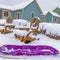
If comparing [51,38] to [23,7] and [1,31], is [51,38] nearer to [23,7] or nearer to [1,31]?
[1,31]

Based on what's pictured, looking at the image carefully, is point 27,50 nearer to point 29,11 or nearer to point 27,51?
point 27,51

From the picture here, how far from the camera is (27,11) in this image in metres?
36.6

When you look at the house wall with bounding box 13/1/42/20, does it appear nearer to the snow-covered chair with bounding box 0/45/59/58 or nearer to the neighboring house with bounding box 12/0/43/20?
the neighboring house with bounding box 12/0/43/20

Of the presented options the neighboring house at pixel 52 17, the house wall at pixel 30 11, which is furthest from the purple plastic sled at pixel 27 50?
the neighboring house at pixel 52 17

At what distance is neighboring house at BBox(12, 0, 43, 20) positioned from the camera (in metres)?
36.1

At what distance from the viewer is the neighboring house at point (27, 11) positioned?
36.1 metres

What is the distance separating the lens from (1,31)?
63.5ft

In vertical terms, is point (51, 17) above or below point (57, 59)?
above

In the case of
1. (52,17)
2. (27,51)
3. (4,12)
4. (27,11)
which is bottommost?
(27,51)

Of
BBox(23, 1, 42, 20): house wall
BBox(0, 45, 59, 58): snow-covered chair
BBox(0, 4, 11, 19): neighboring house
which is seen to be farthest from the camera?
BBox(23, 1, 42, 20): house wall

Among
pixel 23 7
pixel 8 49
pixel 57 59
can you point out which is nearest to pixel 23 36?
pixel 8 49

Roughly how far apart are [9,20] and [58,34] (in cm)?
1015

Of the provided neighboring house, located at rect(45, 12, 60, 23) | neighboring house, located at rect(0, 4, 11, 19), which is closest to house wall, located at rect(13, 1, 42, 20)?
neighboring house, located at rect(0, 4, 11, 19)

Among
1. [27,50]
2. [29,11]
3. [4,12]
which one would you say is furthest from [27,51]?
[29,11]
